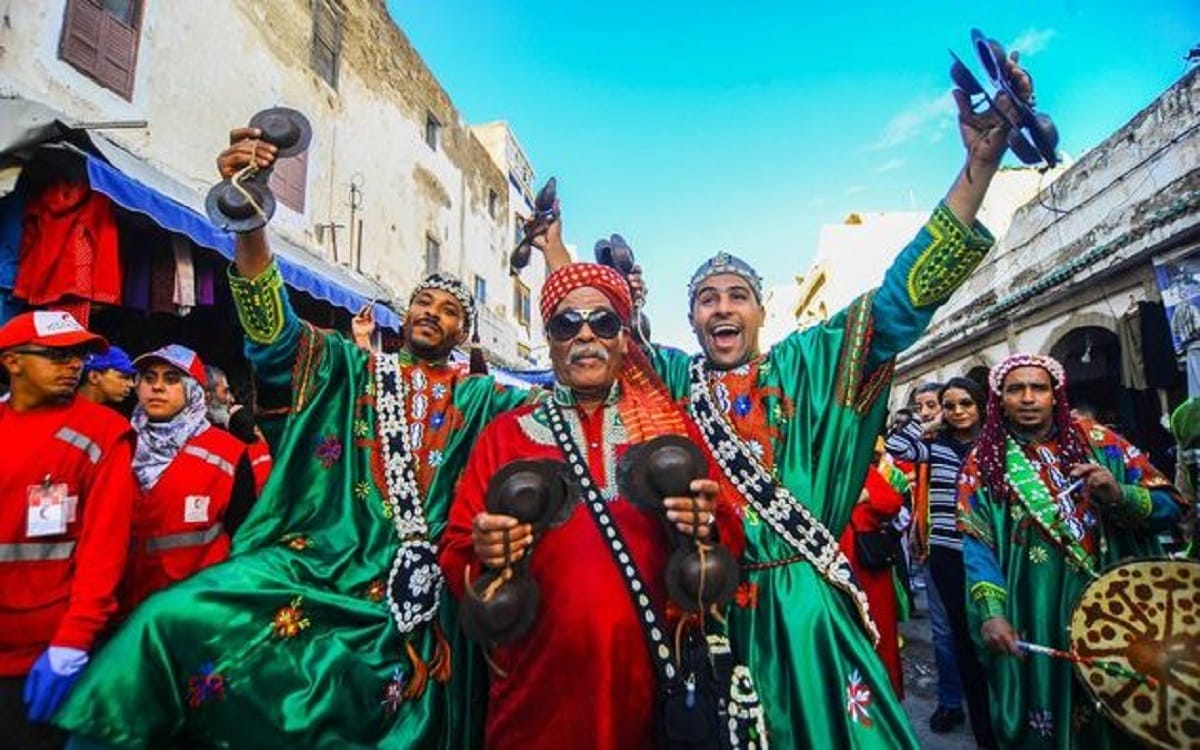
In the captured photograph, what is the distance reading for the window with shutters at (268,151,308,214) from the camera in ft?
32.9

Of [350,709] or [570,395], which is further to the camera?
[570,395]

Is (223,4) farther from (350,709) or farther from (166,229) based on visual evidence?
(350,709)

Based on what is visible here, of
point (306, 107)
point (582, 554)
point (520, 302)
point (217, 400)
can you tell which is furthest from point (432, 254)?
point (582, 554)

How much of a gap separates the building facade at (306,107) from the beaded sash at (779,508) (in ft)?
17.4

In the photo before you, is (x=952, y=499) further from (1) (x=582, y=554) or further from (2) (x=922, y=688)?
(1) (x=582, y=554)

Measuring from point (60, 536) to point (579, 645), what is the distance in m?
2.25

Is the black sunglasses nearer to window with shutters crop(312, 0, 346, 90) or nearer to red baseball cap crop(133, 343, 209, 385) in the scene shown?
red baseball cap crop(133, 343, 209, 385)

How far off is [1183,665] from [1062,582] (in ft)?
1.80

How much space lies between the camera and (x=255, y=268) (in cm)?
262

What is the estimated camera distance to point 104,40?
23.1 feet

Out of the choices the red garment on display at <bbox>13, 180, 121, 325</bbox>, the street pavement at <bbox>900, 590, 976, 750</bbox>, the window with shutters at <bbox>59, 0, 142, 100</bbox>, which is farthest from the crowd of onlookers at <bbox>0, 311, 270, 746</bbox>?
the window with shutters at <bbox>59, 0, 142, 100</bbox>

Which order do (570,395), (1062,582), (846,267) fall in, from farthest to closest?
(846,267), (1062,582), (570,395)

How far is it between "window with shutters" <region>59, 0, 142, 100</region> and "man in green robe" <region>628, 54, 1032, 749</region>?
8.13m

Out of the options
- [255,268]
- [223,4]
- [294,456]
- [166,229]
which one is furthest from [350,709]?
[223,4]
